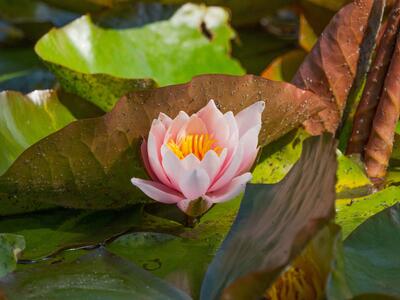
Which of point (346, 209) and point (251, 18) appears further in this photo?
point (251, 18)

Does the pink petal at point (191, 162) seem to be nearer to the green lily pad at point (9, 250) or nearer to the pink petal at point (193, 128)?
the pink petal at point (193, 128)

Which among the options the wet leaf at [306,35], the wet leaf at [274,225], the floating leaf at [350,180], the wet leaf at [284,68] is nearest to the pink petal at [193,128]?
the wet leaf at [274,225]

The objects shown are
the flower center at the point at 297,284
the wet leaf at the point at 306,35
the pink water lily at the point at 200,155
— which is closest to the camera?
the flower center at the point at 297,284

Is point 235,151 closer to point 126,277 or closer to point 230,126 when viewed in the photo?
point 230,126

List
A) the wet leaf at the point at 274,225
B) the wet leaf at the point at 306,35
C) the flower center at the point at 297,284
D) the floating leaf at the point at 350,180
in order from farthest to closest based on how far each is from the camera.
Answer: the wet leaf at the point at 306,35 → the floating leaf at the point at 350,180 → the flower center at the point at 297,284 → the wet leaf at the point at 274,225

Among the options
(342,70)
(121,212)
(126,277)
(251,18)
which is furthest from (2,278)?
(251,18)

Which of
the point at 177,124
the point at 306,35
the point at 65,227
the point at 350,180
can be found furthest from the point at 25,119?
the point at 306,35

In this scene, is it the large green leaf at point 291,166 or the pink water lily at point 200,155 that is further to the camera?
the large green leaf at point 291,166

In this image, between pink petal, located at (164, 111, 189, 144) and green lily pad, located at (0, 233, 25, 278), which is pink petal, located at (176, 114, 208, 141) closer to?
pink petal, located at (164, 111, 189, 144)
